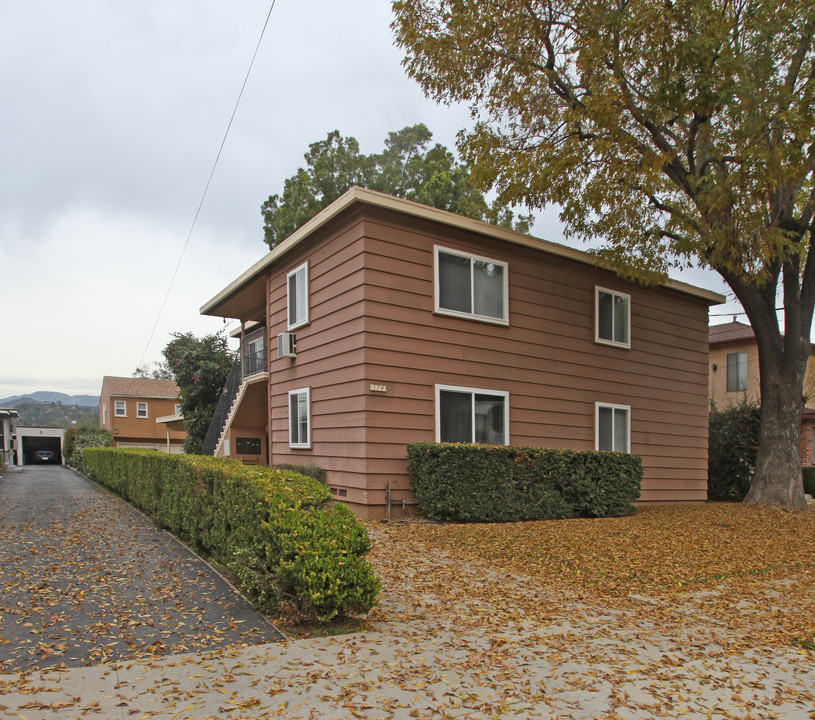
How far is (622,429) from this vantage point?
13898mm

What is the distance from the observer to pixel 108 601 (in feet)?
16.3

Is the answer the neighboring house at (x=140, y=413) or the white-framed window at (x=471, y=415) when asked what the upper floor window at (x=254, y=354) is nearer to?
the white-framed window at (x=471, y=415)

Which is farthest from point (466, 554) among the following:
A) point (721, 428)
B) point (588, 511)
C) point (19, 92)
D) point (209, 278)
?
point (209, 278)

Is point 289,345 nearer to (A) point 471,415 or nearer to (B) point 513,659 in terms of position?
(A) point 471,415

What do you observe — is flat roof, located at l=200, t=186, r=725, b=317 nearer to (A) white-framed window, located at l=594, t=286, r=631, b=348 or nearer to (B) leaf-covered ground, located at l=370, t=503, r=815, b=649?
(A) white-framed window, located at l=594, t=286, r=631, b=348

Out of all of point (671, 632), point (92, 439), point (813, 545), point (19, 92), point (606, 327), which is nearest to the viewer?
point (671, 632)

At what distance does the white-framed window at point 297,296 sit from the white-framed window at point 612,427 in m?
6.44

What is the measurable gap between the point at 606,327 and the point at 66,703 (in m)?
12.5

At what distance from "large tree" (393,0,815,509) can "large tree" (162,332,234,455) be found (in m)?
11.0

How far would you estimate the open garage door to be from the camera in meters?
43.1

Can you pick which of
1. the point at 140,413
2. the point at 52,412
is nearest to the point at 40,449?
the point at 140,413

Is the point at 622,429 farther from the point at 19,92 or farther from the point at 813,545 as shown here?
the point at 19,92

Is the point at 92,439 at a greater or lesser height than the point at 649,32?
lesser

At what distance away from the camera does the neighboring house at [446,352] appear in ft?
33.1
